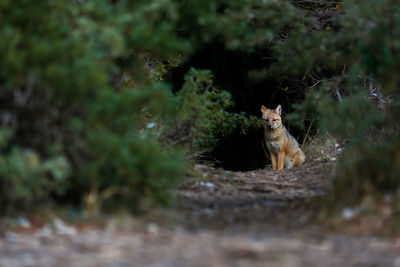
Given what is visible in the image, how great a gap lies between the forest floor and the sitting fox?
526 centimetres

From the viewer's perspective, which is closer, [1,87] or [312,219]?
[1,87]

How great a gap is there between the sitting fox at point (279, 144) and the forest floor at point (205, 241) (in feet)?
17.2

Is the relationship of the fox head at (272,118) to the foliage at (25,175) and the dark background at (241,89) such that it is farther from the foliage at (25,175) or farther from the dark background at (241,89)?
the foliage at (25,175)

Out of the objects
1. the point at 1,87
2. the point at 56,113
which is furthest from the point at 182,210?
the point at 1,87

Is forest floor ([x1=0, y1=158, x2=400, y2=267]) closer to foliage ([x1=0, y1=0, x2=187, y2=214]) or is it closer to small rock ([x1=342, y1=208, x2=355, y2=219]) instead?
small rock ([x1=342, y1=208, x2=355, y2=219])

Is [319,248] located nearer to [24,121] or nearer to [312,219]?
[312,219]

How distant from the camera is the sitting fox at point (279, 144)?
34.3ft

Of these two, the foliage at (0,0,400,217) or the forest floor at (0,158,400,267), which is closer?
the forest floor at (0,158,400,267)

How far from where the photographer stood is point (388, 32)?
4184 millimetres

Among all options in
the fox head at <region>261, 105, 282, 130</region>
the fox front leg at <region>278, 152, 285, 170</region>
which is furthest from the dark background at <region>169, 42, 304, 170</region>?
the fox front leg at <region>278, 152, 285, 170</region>

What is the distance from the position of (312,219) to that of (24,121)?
2.17 m

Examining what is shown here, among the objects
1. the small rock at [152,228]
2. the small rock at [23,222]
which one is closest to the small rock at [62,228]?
the small rock at [23,222]

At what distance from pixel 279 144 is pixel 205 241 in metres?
7.25

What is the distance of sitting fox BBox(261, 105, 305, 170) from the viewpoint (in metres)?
10.5
